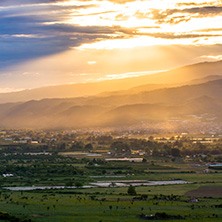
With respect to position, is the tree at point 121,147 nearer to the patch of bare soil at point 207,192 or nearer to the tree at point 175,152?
the tree at point 175,152

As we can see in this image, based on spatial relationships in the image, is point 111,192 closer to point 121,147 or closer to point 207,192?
point 207,192

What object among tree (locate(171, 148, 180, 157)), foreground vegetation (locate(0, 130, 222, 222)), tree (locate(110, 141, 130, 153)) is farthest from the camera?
tree (locate(110, 141, 130, 153))

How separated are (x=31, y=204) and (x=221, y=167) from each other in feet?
185

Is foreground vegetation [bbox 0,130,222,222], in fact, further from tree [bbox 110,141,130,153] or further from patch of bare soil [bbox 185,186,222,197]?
tree [bbox 110,141,130,153]

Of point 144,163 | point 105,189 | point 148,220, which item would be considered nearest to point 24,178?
point 105,189

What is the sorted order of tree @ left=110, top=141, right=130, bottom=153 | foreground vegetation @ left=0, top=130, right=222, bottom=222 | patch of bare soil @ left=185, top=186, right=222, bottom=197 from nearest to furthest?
foreground vegetation @ left=0, top=130, right=222, bottom=222 < patch of bare soil @ left=185, top=186, right=222, bottom=197 < tree @ left=110, top=141, right=130, bottom=153

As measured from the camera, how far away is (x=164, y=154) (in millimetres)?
138750

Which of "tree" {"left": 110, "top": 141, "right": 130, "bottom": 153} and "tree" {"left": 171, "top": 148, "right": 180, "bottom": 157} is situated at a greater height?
"tree" {"left": 110, "top": 141, "right": 130, "bottom": 153}

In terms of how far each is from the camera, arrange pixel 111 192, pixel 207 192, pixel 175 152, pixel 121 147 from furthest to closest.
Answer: pixel 121 147 < pixel 175 152 < pixel 207 192 < pixel 111 192

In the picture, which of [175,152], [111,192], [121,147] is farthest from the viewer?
[121,147]

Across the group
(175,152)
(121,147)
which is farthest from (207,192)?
(121,147)

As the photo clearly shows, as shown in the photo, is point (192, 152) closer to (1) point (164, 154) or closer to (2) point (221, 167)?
(1) point (164, 154)

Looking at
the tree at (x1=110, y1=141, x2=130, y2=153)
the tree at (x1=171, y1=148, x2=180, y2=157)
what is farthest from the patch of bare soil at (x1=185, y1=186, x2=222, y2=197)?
the tree at (x1=110, y1=141, x2=130, y2=153)

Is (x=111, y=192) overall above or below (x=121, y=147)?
below
